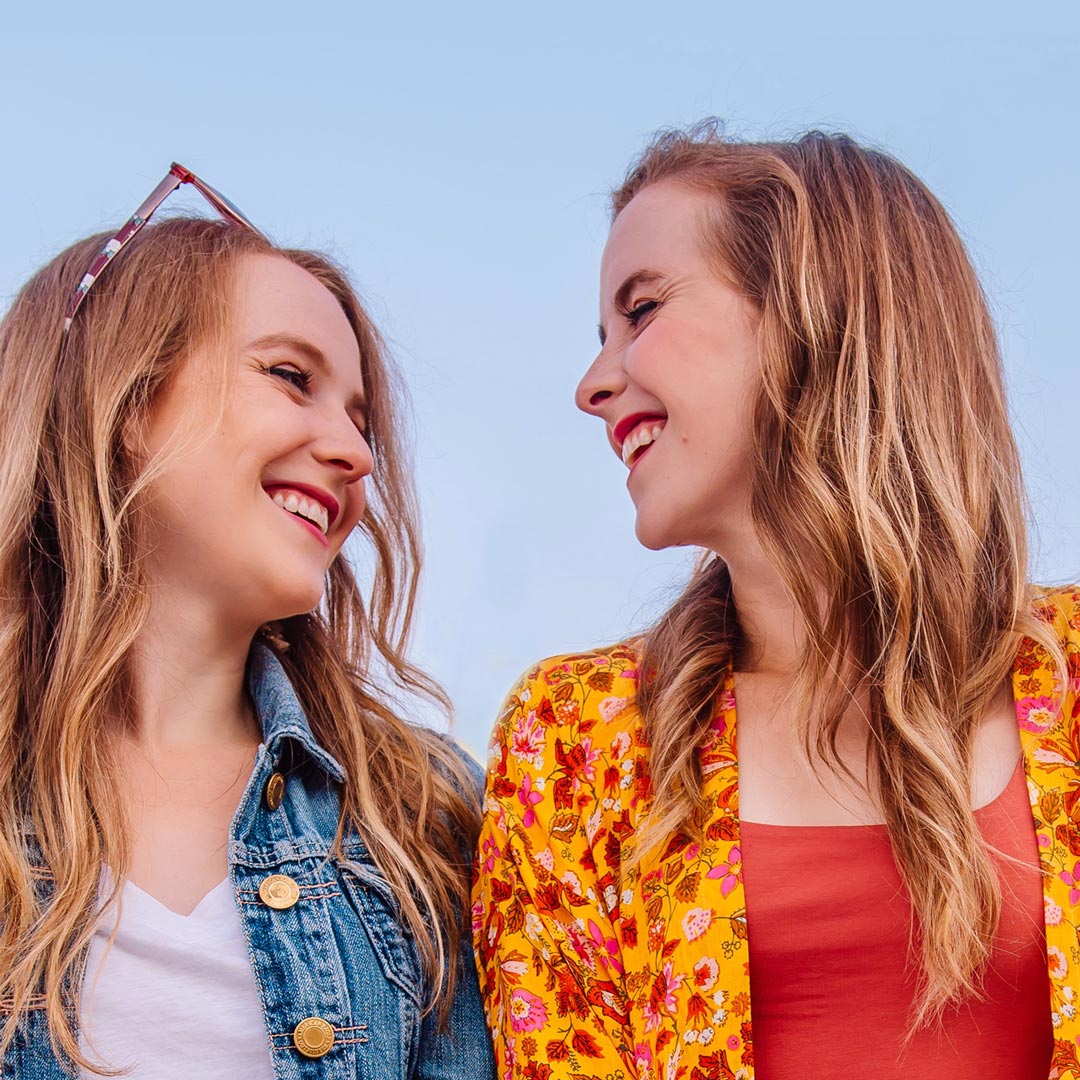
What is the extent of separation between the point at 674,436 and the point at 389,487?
823 mm

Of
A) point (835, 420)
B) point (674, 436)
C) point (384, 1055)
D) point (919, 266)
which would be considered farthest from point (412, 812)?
point (919, 266)

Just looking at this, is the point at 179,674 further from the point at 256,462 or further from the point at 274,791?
the point at 256,462

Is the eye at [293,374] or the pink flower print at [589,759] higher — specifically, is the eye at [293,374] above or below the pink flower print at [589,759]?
above

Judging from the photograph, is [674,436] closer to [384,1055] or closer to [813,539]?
[813,539]

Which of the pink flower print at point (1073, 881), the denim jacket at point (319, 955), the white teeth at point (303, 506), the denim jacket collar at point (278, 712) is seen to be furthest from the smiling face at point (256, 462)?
the pink flower print at point (1073, 881)

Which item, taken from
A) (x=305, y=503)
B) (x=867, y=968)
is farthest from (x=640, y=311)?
(x=867, y=968)

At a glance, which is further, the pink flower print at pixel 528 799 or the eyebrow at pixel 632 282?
the eyebrow at pixel 632 282

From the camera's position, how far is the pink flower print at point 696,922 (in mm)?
1832

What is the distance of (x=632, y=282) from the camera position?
224 cm

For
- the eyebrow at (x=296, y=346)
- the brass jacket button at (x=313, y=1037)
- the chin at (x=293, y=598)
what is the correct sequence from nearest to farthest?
the brass jacket button at (x=313, y=1037) → the chin at (x=293, y=598) → the eyebrow at (x=296, y=346)

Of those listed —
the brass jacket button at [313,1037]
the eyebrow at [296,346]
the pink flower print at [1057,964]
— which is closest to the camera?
the pink flower print at [1057,964]

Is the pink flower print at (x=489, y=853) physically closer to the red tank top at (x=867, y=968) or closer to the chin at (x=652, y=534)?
the red tank top at (x=867, y=968)

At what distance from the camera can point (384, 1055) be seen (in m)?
2.00

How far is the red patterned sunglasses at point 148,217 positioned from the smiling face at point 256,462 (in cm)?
23
